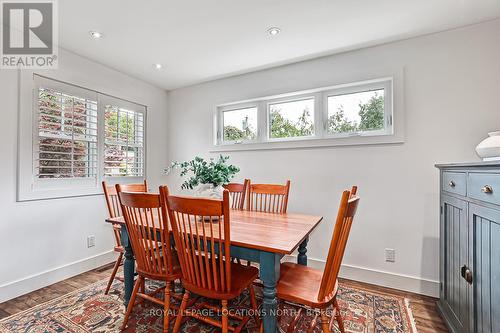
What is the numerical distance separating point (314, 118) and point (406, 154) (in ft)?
3.33

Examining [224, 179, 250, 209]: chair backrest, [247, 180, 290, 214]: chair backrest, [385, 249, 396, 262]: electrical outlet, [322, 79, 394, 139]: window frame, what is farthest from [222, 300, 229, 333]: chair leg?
[322, 79, 394, 139]: window frame

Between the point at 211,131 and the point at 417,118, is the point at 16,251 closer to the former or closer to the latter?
the point at 211,131

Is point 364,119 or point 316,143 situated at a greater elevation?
point 364,119

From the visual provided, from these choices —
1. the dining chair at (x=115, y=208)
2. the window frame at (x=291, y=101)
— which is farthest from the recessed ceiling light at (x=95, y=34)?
the window frame at (x=291, y=101)

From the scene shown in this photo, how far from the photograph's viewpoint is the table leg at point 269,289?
1.27 meters

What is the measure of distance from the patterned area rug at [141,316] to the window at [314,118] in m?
1.52

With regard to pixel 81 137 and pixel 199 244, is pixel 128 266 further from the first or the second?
pixel 81 137

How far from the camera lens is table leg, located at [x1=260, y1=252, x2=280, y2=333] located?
127 cm

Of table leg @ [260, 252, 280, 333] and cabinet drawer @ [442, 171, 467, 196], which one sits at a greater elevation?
cabinet drawer @ [442, 171, 467, 196]

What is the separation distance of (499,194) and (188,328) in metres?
2.01

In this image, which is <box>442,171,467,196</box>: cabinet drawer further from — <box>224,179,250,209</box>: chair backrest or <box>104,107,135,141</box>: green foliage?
<box>104,107,135,141</box>: green foliage

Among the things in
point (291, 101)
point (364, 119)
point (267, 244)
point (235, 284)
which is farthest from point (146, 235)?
point (364, 119)

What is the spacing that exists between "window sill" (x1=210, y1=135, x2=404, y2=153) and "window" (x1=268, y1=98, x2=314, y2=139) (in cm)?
15

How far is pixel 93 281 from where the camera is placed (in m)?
2.46
